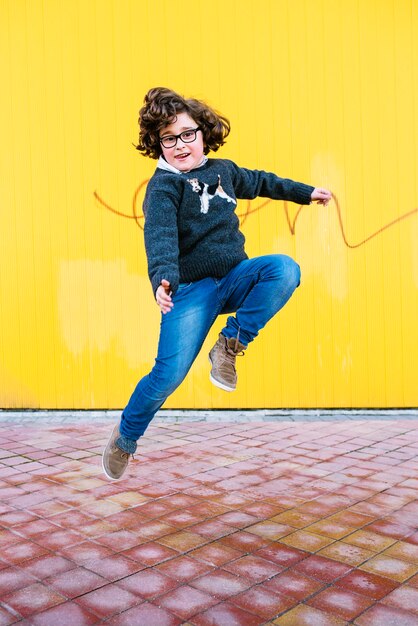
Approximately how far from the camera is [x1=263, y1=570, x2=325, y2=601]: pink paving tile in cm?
224

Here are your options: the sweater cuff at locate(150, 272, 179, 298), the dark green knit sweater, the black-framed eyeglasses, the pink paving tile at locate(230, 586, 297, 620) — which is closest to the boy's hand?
the dark green knit sweater

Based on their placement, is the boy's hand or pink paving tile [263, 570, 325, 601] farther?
the boy's hand

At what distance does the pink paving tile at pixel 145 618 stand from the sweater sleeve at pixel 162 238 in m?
1.18

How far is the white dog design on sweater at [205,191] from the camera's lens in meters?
2.79

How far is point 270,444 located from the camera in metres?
4.45

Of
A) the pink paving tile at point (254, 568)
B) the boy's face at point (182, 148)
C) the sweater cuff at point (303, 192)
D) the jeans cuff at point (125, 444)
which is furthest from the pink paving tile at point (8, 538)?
the sweater cuff at point (303, 192)

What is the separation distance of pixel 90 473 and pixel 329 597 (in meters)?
1.93

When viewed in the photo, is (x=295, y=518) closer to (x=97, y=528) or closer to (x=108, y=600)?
(x=97, y=528)

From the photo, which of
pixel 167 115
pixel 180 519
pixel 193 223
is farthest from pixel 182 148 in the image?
pixel 180 519

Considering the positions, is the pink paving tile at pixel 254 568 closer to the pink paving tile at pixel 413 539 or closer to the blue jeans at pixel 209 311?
the pink paving tile at pixel 413 539

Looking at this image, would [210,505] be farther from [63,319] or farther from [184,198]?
[63,319]

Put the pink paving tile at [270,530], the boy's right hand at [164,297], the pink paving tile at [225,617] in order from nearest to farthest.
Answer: the pink paving tile at [225,617]
the boy's right hand at [164,297]
the pink paving tile at [270,530]

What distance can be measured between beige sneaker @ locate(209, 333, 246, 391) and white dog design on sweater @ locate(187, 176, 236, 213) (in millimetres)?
604

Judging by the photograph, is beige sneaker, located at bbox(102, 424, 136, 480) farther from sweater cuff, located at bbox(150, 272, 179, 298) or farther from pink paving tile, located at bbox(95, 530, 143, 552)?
sweater cuff, located at bbox(150, 272, 179, 298)
